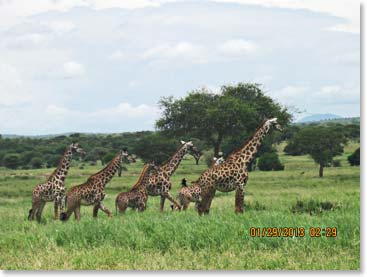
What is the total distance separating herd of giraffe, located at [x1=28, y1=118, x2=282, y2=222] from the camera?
12789 mm

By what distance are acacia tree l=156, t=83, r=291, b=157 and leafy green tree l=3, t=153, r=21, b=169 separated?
31.3ft

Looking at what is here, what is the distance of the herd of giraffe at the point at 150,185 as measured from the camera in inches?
504

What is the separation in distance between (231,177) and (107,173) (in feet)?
9.30

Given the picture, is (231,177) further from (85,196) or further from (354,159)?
(354,159)

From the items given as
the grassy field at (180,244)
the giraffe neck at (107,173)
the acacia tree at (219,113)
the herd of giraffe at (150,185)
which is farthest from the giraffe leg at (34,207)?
the acacia tree at (219,113)

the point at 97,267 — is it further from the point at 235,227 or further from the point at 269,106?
the point at 269,106

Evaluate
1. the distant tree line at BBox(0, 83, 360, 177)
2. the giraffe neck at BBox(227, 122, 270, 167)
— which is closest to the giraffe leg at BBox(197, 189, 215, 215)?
the giraffe neck at BBox(227, 122, 270, 167)

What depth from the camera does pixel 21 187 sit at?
29.4 metres

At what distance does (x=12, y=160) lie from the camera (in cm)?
4156

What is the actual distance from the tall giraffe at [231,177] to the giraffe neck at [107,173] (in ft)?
6.69

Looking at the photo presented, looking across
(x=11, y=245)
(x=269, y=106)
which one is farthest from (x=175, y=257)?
(x=269, y=106)

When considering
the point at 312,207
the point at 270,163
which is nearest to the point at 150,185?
the point at 312,207

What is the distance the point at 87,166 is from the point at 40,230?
64.6 ft

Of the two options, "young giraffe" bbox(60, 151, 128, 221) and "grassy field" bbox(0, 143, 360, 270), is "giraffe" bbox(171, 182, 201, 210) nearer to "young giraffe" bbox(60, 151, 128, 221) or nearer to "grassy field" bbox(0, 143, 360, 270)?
"grassy field" bbox(0, 143, 360, 270)
